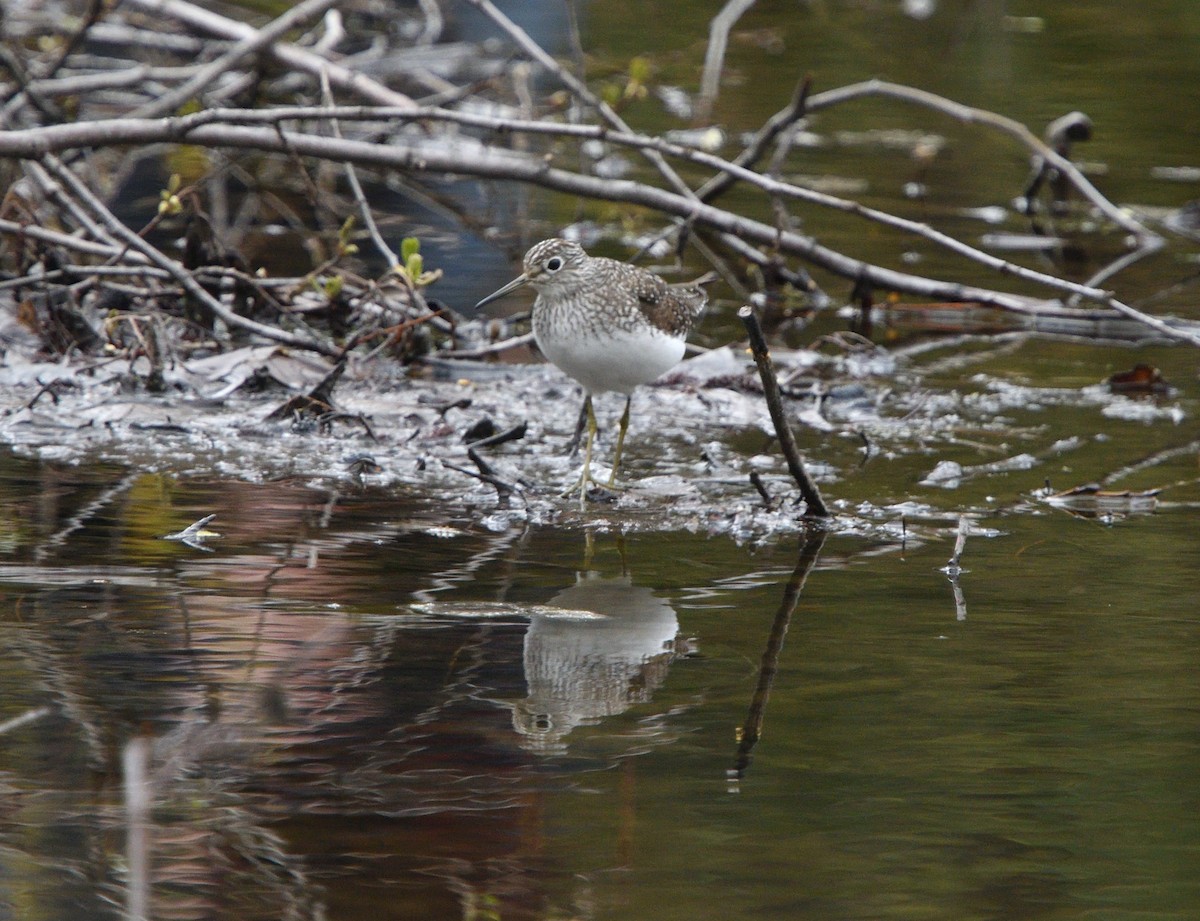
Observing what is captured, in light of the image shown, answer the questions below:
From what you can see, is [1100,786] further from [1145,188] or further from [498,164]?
[1145,188]

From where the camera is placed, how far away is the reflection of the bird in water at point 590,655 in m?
3.94

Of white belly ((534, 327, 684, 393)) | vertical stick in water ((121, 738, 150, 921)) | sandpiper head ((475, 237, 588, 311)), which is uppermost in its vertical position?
sandpiper head ((475, 237, 588, 311))

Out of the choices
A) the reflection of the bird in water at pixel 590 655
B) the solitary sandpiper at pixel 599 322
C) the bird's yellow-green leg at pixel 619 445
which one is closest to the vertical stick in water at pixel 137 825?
the reflection of the bird in water at pixel 590 655

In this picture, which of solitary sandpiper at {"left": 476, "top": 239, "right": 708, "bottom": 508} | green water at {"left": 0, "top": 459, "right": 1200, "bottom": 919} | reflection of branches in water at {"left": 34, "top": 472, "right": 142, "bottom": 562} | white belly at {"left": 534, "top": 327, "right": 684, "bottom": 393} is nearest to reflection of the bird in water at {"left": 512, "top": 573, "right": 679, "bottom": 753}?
green water at {"left": 0, "top": 459, "right": 1200, "bottom": 919}

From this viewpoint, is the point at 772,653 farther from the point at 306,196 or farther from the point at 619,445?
the point at 306,196

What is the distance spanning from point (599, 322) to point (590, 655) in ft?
6.42

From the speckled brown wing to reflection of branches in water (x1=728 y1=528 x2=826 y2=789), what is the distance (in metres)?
1.18

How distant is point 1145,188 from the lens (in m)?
12.6

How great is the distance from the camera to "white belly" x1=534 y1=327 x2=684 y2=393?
6.06m

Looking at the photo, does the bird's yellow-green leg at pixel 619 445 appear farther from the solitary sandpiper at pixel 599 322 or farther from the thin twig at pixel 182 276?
the thin twig at pixel 182 276

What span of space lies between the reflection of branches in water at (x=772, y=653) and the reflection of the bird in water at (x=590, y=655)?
248mm

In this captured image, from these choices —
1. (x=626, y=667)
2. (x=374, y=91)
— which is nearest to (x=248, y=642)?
(x=626, y=667)

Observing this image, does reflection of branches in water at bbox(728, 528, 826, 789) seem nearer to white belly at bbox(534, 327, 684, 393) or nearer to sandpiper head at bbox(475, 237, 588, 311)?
white belly at bbox(534, 327, 684, 393)

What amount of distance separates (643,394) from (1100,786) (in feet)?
14.1
